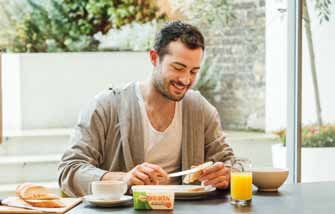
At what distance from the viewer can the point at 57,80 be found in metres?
5.35

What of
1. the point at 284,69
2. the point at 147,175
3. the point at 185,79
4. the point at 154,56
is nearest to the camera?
the point at 147,175

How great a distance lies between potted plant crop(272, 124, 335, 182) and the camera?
188 inches

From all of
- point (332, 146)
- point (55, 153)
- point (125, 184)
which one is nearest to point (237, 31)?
point (332, 146)

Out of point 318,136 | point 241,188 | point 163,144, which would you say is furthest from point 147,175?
point 318,136

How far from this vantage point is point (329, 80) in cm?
477

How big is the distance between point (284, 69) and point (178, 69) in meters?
2.29

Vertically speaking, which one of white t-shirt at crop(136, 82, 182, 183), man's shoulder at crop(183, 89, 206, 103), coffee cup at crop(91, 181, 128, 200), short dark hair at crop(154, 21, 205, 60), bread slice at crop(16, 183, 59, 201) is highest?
short dark hair at crop(154, 21, 205, 60)

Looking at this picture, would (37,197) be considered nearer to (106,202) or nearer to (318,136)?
(106,202)

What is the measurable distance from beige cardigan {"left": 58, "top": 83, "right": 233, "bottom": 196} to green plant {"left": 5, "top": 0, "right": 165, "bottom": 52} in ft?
8.17

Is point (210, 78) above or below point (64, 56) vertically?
below

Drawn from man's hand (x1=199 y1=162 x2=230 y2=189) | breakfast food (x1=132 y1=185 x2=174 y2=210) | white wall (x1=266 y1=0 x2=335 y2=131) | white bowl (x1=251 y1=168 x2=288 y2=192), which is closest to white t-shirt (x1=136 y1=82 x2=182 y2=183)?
man's hand (x1=199 y1=162 x2=230 y2=189)

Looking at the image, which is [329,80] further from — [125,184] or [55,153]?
[125,184]

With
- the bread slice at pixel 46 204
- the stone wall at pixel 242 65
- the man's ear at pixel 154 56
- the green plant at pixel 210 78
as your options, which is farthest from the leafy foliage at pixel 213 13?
the bread slice at pixel 46 204

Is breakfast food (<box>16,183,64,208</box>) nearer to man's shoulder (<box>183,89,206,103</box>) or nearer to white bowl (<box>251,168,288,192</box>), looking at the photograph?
white bowl (<box>251,168,288,192</box>)
